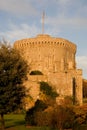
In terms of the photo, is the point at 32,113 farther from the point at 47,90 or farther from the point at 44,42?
the point at 44,42

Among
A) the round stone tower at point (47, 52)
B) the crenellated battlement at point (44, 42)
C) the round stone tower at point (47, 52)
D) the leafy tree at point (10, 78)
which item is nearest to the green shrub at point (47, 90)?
the round stone tower at point (47, 52)

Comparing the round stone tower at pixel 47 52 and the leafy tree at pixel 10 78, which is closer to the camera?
the leafy tree at pixel 10 78

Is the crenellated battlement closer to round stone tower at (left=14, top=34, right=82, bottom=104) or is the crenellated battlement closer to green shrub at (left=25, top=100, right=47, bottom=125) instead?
round stone tower at (left=14, top=34, right=82, bottom=104)

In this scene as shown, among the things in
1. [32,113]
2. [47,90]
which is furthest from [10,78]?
[47,90]

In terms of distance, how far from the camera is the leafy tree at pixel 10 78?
2305cm

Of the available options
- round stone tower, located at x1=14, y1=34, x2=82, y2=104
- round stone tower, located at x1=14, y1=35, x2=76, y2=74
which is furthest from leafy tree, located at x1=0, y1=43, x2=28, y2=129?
round stone tower, located at x1=14, y1=35, x2=76, y2=74

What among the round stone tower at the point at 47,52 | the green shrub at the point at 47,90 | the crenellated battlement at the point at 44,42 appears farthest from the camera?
the crenellated battlement at the point at 44,42

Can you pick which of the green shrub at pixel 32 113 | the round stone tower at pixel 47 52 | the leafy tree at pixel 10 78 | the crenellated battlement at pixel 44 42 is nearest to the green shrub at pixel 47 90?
the round stone tower at pixel 47 52

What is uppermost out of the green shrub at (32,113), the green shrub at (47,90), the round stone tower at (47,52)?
the round stone tower at (47,52)

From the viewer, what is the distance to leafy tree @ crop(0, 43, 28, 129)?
23.0 metres

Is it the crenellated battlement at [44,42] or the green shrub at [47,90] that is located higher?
the crenellated battlement at [44,42]

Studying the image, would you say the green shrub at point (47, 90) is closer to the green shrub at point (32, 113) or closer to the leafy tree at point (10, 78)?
the green shrub at point (32, 113)

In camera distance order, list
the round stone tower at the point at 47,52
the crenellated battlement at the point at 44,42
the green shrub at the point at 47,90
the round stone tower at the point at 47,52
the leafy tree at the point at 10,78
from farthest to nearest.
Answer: the crenellated battlement at the point at 44,42, the round stone tower at the point at 47,52, the round stone tower at the point at 47,52, the green shrub at the point at 47,90, the leafy tree at the point at 10,78

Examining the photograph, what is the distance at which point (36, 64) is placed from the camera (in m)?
69.0
